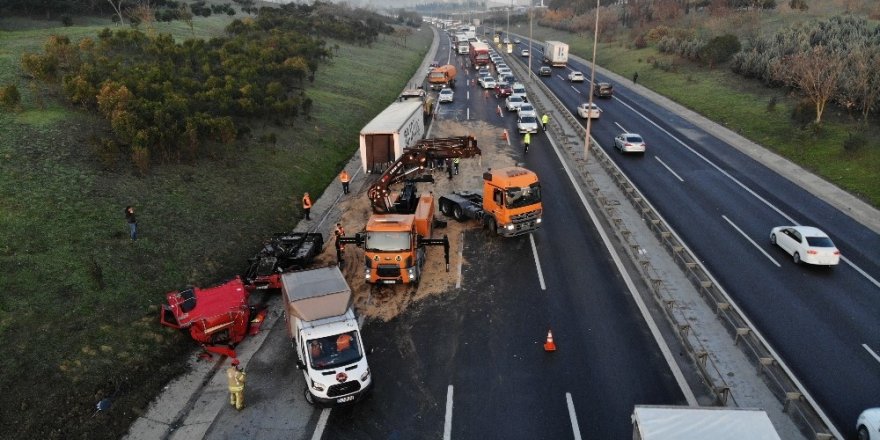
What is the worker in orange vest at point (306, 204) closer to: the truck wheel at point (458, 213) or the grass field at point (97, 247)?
the grass field at point (97, 247)

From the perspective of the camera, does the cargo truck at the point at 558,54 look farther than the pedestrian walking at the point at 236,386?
Yes

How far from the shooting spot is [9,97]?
25.8m

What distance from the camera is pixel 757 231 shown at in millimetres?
24766

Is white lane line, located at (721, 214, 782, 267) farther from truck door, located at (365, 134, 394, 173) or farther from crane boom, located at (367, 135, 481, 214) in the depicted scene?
truck door, located at (365, 134, 394, 173)

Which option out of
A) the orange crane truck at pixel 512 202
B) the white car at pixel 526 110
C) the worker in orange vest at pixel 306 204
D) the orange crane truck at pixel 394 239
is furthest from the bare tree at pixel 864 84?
the worker in orange vest at pixel 306 204

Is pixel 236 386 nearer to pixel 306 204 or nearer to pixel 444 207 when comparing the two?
pixel 306 204

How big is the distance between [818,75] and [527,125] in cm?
2095

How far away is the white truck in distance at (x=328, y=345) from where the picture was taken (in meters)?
13.8

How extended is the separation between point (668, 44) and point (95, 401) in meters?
77.0

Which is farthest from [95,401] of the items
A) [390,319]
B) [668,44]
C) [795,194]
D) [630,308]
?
[668,44]

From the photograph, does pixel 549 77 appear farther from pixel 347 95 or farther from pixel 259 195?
pixel 259 195

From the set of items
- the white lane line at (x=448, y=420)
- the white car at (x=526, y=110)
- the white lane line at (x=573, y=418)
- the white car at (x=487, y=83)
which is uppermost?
the white car at (x=487, y=83)

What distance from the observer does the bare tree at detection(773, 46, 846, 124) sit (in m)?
37.8

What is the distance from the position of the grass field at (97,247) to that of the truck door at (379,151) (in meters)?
3.09
